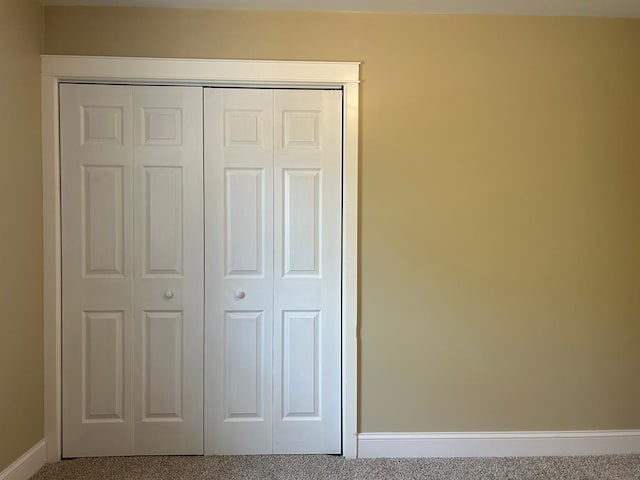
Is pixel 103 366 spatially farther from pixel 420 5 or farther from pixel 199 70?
pixel 420 5

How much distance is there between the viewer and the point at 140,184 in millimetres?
2191

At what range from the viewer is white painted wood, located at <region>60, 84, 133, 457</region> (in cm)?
217

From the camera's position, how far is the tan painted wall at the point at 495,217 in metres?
2.20

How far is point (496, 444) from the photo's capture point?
2246 mm

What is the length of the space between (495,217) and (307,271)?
39.1 inches

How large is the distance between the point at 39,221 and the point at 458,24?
89.4 inches

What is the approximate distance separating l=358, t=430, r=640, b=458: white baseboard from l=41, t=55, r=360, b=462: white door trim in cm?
15

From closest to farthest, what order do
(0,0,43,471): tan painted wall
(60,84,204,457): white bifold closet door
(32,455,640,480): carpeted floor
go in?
(0,0,43,471): tan painted wall
(32,455,640,480): carpeted floor
(60,84,204,457): white bifold closet door

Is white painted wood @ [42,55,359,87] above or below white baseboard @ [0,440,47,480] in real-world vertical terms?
above

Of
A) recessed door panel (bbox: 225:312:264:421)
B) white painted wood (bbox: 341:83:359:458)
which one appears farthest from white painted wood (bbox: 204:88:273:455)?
white painted wood (bbox: 341:83:359:458)

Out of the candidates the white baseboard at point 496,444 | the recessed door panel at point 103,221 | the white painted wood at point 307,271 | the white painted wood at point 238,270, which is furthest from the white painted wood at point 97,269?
the white baseboard at point 496,444

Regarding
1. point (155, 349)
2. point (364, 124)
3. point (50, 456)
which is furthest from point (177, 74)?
point (50, 456)

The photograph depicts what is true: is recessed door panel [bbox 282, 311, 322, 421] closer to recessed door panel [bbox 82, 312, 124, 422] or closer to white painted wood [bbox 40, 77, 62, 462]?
recessed door panel [bbox 82, 312, 124, 422]

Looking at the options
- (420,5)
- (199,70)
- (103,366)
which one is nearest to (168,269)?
(103,366)
